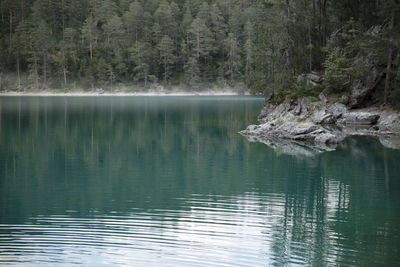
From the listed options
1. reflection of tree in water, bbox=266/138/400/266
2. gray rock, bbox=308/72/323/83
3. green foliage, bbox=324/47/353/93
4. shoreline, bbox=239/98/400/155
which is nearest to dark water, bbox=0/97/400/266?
reflection of tree in water, bbox=266/138/400/266

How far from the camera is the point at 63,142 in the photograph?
2942 centimetres

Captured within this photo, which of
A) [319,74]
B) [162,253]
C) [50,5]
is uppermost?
[50,5]

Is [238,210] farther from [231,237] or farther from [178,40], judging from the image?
[178,40]

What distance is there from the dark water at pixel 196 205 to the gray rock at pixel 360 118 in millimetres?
8169

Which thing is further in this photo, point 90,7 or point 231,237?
point 90,7

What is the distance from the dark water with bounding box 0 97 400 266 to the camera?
1033 cm

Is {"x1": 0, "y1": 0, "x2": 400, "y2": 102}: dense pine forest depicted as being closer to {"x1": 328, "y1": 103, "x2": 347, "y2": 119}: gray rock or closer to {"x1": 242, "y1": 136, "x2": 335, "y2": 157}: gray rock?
{"x1": 328, "y1": 103, "x2": 347, "y2": 119}: gray rock

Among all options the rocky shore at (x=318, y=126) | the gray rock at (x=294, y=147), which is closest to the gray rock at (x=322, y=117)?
the rocky shore at (x=318, y=126)

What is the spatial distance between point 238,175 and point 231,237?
8.11 meters

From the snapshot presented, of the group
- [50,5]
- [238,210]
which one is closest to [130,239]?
→ [238,210]

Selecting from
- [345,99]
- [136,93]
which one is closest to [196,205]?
[345,99]

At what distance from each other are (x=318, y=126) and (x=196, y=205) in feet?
59.9

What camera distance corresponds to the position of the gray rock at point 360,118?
1426 inches

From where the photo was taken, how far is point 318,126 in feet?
100
